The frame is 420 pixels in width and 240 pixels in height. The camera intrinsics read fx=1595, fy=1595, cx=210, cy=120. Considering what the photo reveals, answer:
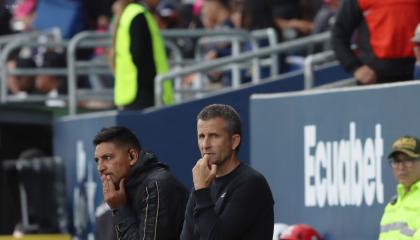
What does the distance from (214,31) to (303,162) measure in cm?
444

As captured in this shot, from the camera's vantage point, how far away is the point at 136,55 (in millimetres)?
14477

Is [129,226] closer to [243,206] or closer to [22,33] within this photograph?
[243,206]

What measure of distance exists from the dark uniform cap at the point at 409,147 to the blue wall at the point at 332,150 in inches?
28.4

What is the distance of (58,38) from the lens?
1842cm

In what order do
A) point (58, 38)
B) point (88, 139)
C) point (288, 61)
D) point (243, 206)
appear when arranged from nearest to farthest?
point (243, 206) → point (88, 139) → point (288, 61) → point (58, 38)

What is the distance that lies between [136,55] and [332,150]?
10.2ft

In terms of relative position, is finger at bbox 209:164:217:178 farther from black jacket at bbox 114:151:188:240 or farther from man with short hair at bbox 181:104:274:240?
black jacket at bbox 114:151:188:240

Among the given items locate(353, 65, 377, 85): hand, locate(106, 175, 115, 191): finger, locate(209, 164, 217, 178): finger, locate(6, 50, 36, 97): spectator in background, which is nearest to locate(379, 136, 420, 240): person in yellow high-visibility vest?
locate(353, 65, 377, 85): hand

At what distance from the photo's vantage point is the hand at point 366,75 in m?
12.0

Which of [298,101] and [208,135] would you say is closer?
[208,135]

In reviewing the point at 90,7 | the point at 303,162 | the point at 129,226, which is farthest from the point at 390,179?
the point at 90,7

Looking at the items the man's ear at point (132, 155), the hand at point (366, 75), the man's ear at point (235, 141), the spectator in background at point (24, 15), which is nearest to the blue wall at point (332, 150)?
the hand at point (366, 75)

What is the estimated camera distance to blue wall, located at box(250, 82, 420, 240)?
1127 centimetres

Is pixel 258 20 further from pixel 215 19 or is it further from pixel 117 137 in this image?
pixel 117 137
